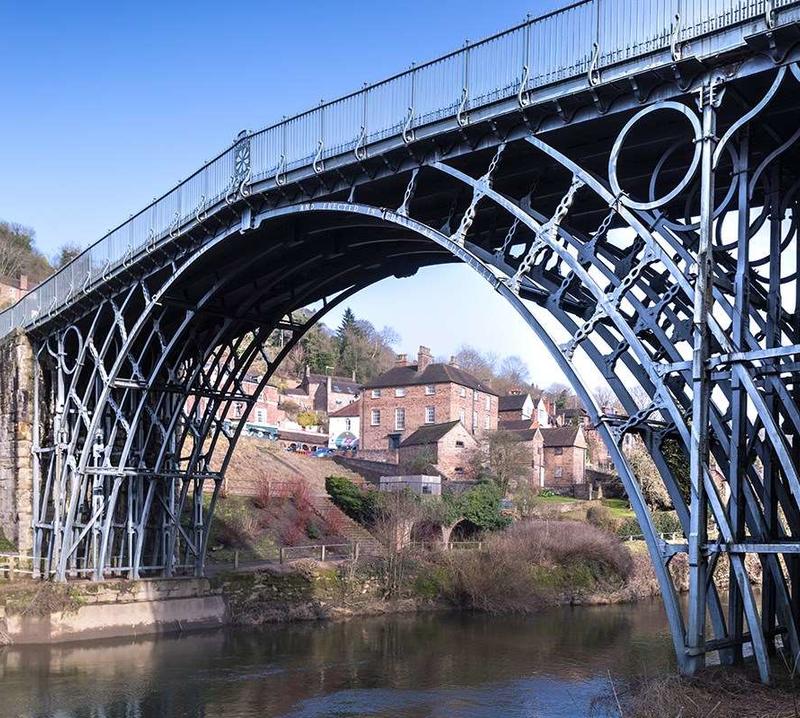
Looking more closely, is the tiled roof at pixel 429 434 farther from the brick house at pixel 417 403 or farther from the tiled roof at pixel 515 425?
the tiled roof at pixel 515 425

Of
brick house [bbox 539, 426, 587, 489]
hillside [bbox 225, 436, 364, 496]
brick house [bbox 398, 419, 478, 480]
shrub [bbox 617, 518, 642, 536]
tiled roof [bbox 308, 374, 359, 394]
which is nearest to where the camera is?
hillside [bbox 225, 436, 364, 496]

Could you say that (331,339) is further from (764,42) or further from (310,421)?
(764,42)

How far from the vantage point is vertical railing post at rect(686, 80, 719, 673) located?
1150 centimetres

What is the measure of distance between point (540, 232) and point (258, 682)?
43.1 feet

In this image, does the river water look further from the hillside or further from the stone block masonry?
the hillside

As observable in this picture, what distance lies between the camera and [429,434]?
58656 millimetres

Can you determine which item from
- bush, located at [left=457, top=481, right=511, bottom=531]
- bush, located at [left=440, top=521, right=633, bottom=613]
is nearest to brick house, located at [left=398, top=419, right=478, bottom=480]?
bush, located at [left=457, top=481, right=511, bottom=531]

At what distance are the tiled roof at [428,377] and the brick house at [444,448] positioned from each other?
574 cm

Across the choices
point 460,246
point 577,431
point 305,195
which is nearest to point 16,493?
point 305,195

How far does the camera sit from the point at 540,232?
13945mm

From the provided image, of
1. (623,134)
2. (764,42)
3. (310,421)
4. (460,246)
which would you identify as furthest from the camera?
(310,421)

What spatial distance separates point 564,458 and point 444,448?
490 inches

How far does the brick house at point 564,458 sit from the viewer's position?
65.9 m

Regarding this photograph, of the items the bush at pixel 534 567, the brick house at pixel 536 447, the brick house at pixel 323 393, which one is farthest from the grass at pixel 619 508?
the brick house at pixel 323 393
